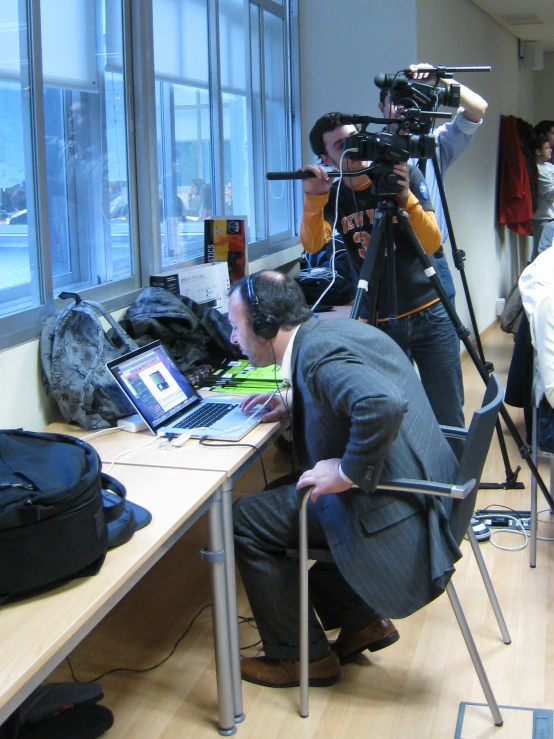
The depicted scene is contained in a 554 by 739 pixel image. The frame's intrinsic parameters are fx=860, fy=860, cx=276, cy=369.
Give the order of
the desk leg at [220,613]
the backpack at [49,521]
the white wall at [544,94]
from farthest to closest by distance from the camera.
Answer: the white wall at [544,94] < the desk leg at [220,613] < the backpack at [49,521]

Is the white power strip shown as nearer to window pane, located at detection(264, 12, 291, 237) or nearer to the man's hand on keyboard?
the man's hand on keyboard

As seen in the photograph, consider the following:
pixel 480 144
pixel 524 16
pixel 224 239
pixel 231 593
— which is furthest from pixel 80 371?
pixel 524 16

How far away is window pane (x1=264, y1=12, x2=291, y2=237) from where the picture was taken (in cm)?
429

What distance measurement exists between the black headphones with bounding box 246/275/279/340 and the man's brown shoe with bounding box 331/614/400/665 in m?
0.85

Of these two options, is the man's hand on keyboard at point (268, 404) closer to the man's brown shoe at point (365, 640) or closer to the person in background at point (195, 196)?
the man's brown shoe at point (365, 640)

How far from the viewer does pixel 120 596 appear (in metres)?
1.49

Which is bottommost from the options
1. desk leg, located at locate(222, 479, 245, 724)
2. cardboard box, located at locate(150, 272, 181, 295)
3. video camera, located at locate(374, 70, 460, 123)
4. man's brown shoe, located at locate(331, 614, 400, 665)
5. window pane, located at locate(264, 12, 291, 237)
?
man's brown shoe, located at locate(331, 614, 400, 665)

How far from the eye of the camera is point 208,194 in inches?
146

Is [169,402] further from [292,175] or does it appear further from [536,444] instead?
[536,444]

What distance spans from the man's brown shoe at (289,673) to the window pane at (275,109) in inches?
101

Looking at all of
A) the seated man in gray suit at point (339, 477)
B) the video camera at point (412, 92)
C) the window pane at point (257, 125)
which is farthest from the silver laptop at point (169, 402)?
the window pane at point (257, 125)

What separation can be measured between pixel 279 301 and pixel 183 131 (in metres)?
1.73

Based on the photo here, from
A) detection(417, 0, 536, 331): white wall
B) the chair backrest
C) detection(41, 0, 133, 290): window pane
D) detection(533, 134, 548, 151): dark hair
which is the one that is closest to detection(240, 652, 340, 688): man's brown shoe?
the chair backrest

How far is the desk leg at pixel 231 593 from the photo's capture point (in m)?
1.98
